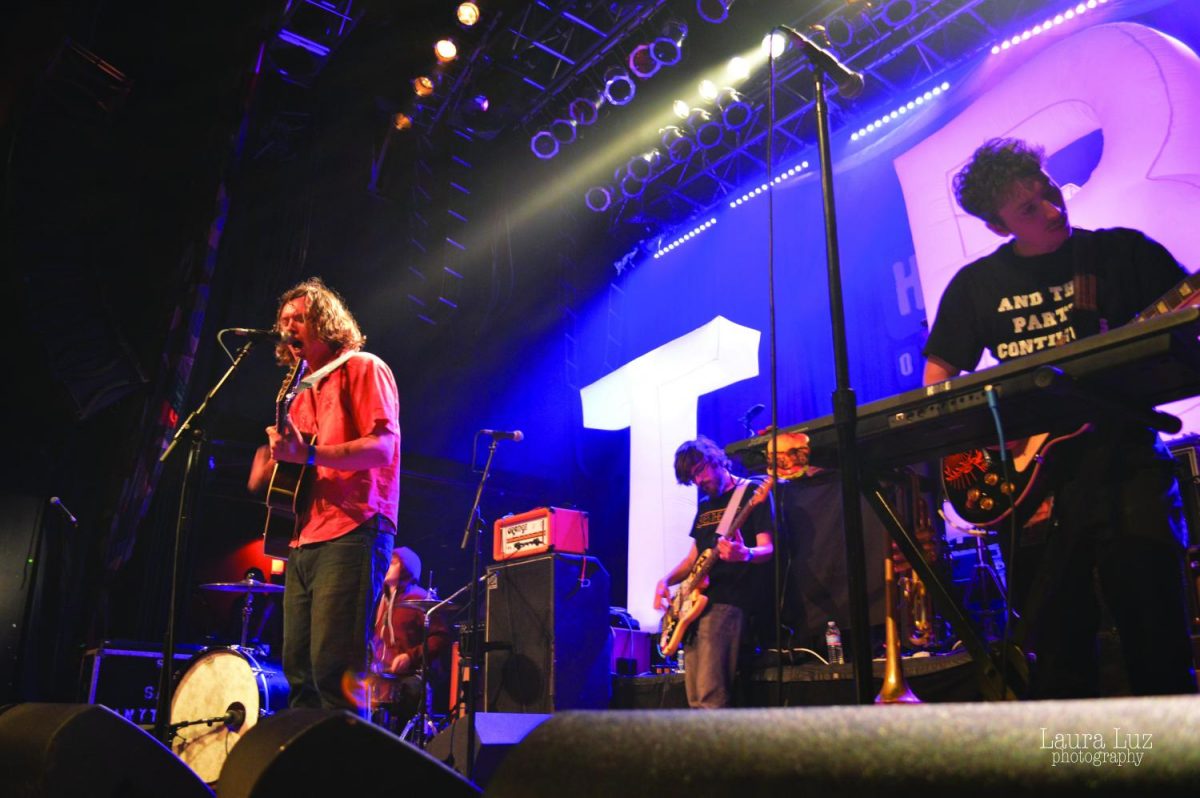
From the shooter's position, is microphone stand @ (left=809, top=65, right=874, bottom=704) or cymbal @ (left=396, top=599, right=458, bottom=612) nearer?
microphone stand @ (left=809, top=65, right=874, bottom=704)

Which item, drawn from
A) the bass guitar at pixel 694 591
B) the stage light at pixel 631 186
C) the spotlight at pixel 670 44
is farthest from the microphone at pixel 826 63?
the stage light at pixel 631 186

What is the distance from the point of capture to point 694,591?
566 cm

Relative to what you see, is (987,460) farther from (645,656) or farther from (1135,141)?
(645,656)

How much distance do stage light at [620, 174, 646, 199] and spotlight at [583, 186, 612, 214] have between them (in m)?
0.19

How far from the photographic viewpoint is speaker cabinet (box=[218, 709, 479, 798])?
109 centimetres

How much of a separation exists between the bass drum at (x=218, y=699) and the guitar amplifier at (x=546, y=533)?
187cm

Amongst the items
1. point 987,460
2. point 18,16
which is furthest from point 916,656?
point 18,16

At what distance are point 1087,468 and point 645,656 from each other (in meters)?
5.56

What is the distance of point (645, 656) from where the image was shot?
736cm

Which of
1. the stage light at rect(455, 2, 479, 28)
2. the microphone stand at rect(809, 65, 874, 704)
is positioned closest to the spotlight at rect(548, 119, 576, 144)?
the stage light at rect(455, 2, 479, 28)

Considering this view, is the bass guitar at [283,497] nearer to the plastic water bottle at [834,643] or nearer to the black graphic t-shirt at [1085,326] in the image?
the black graphic t-shirt at [1085,326]

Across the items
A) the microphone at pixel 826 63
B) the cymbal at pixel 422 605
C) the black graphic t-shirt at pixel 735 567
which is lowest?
the cymbal at pixel 422 605

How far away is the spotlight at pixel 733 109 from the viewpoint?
8062mm

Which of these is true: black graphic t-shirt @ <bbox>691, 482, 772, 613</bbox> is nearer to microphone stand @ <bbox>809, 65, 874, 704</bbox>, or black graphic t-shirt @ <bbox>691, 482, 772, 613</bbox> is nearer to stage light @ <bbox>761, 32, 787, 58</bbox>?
stage light @ <bbox>761, 32, 787, 58</bbox>
